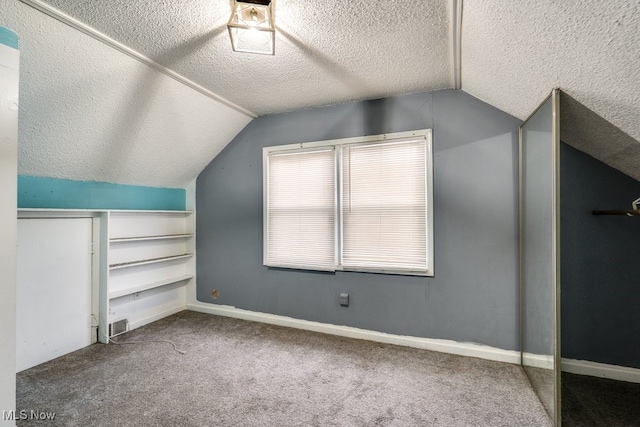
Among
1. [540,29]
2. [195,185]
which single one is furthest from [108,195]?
[540,29]

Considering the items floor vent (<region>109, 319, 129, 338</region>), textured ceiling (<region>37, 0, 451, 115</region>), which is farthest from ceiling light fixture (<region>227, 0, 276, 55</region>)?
floor vent (<region>109, 319, 129, 338</region>)

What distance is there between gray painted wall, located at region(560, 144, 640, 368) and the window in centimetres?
102

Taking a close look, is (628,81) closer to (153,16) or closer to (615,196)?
(615,196)

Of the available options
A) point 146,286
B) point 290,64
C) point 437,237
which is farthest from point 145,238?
point 437,237

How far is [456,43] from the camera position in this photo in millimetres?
1975

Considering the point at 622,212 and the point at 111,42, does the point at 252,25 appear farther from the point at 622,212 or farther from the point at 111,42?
the point at 622,212

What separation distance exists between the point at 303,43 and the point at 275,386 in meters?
2.42

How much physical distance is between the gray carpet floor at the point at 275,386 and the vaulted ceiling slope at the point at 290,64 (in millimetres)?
1726

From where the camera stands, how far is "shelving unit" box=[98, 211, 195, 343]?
114 inches

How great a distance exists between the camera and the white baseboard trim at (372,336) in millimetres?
2529

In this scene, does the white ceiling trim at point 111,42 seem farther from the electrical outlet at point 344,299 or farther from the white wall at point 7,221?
the electrical outlet at point 344,299

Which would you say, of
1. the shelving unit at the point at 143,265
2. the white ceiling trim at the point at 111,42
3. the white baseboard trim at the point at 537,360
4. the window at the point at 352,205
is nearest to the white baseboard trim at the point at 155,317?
the shelving unit at the point at 143,265

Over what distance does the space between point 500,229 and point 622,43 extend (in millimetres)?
1586

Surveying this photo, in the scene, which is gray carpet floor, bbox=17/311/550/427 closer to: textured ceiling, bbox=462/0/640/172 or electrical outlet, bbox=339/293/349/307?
electrical outlet, bbox=339/293/349/307
